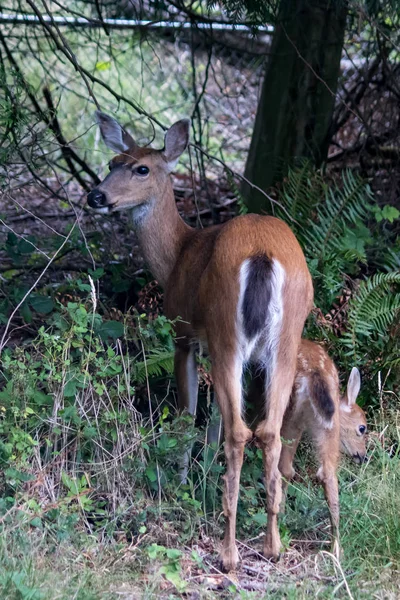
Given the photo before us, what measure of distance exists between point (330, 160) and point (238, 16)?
225cm

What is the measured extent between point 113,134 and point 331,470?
291cm

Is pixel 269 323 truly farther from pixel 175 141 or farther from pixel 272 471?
pixel 175 141

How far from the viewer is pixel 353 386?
570 cm

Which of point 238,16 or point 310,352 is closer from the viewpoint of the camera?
point 310,352

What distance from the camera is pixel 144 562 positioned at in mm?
4238

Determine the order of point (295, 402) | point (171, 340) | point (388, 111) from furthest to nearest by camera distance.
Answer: point (388, 111) < point (171, 340) < point (295, 402)

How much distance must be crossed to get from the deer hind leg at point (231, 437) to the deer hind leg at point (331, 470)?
21.3 inches

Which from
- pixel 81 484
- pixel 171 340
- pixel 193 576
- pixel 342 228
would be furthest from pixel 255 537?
pixel 342 228

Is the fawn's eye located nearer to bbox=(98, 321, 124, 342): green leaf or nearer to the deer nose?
the deer nose

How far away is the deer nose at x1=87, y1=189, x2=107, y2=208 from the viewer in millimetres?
5801

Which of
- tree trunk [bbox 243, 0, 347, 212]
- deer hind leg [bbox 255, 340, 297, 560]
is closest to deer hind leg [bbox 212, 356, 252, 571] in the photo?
deer hind leg [bbox 255, 340, 297, 560]

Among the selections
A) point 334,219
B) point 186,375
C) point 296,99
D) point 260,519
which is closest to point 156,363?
point 186,375

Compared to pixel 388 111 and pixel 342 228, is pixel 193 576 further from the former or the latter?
pixel 388 111

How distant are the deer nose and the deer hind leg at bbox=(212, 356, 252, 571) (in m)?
1.70
